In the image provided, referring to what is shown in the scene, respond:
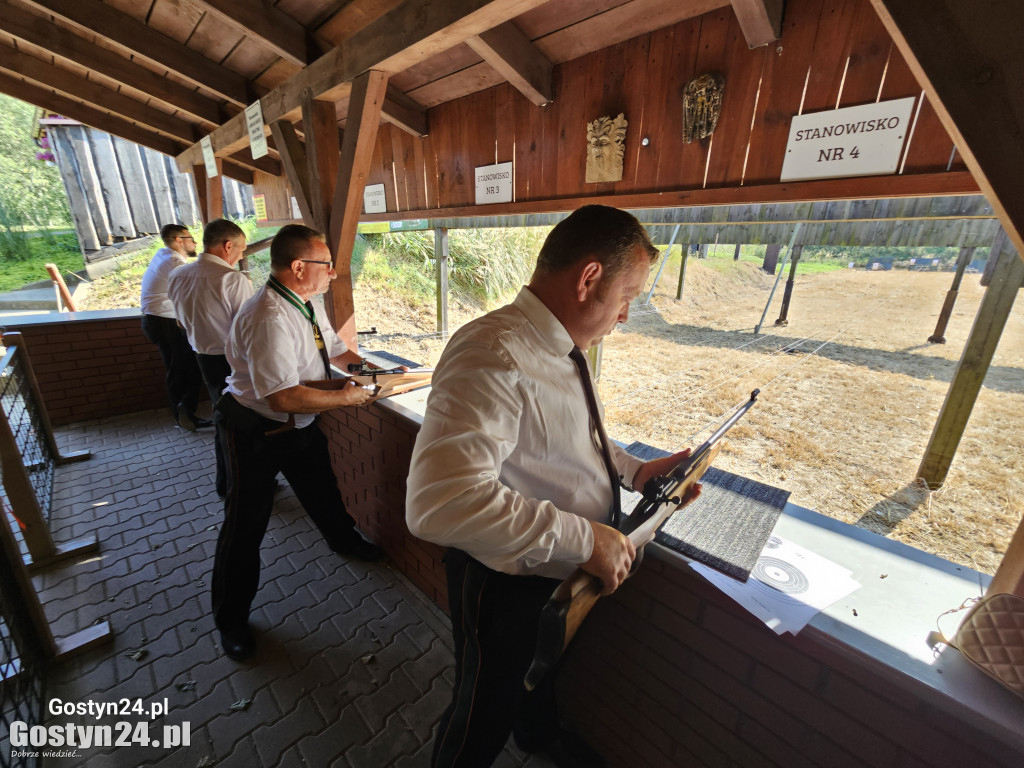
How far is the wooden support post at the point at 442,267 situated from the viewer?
18.6ft

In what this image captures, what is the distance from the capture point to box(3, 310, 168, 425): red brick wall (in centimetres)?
431

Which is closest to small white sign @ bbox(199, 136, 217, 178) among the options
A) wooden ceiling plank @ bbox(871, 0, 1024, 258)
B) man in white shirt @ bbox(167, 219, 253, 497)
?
man in white shirt @ bbox(167, 219, 253, 497)

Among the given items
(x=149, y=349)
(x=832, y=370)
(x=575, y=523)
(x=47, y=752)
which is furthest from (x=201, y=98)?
(x=832, y=370)

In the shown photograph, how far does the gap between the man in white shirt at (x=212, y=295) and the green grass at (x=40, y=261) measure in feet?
44.4

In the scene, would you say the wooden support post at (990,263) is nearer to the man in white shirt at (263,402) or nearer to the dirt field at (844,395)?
the dirt field at (844,395)

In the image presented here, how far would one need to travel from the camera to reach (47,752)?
1.63 m

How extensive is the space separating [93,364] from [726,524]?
20.2 feet

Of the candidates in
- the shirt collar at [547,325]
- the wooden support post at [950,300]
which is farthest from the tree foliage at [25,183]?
the wooden support post at [950,300]

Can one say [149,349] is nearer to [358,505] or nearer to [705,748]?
[358,505]

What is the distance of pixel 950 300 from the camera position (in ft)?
10.4

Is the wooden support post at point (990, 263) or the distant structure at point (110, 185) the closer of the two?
the wooden support post at point (990, 263)

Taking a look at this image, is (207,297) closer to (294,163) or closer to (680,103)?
(294,163)

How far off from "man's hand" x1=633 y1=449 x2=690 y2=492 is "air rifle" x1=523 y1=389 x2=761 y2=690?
0.07 metres

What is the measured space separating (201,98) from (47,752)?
4863 millimetres
